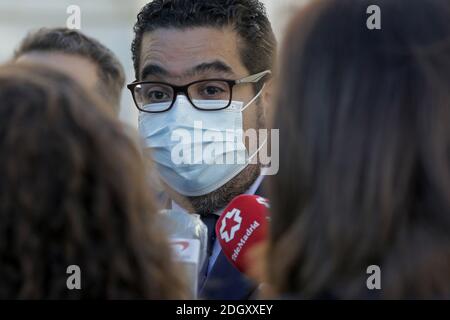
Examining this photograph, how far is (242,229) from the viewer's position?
2080 mm

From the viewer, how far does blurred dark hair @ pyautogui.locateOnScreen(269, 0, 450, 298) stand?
124 cm

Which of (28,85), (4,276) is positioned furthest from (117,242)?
(28,85)

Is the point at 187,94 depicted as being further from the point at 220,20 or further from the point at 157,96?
the point at 220,20

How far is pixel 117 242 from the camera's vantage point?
1292mm

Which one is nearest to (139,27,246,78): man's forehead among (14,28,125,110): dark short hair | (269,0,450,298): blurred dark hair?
(14,28,125,110): dark short hair

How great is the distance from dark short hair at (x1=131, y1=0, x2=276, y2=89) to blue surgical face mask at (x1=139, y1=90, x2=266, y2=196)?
0.37 m

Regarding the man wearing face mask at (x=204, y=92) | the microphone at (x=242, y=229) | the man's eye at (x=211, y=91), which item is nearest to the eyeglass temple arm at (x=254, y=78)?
the man wearing face mask at (x=204, y=92)

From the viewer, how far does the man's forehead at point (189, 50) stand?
290 centimetres

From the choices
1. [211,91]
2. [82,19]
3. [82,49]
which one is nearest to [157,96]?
[211,91]

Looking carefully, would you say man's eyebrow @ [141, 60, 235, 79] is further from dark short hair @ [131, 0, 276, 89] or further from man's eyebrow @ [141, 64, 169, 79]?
dark short hair @ [131, 0, 276, 89]

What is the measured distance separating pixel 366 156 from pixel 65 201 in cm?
53

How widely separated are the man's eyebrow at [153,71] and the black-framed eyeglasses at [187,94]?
48mm

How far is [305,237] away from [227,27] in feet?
6.26

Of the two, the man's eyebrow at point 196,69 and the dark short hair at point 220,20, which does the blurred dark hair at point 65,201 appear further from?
the dark short hair at point 220,20
